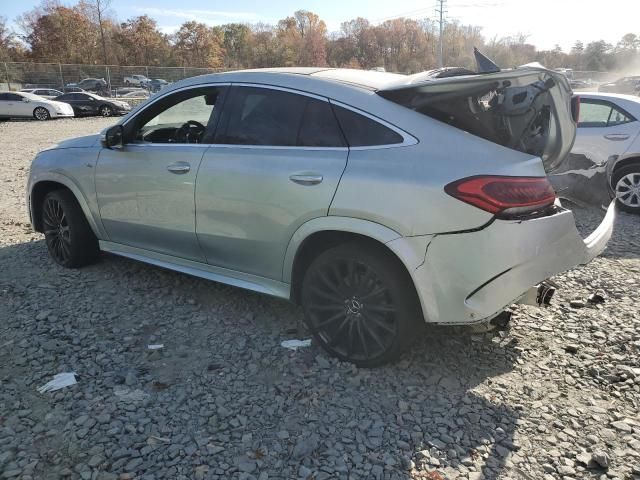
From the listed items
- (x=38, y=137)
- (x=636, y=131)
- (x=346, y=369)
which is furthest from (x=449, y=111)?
(x=38, y=137)

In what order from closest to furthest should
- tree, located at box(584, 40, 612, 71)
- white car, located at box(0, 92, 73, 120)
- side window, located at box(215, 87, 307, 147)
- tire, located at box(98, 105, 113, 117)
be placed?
side window, located at box(215, 87, 307, 147) < white car, located at box(0, 92, 73, 120) < tire, located at box(98, 105, 113, 117) < tree, located at box(584, 40, 612, 71)

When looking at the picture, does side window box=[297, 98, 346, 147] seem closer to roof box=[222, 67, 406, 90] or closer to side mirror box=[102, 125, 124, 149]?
roof box=[222, 67, 406, 90]

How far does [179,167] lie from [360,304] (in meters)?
1.69

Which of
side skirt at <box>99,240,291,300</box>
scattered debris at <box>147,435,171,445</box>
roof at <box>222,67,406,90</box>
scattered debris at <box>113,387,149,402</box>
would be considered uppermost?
roof at <box>222,67,406,90</box>

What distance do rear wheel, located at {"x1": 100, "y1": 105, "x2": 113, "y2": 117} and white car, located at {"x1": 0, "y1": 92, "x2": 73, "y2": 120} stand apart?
9.40 feet

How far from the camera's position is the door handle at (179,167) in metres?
3.85

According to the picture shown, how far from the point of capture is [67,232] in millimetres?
4980

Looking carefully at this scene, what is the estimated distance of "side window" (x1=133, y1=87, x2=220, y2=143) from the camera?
407 cm

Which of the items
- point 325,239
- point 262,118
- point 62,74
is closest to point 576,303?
point 325,239

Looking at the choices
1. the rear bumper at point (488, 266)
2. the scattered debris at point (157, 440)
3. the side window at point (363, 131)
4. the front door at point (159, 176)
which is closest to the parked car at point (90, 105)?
the front door at point (159, 176)

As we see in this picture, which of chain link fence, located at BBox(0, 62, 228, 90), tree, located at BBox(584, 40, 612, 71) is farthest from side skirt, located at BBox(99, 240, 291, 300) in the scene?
tree, located at BBox(584, 40, 612, 71)

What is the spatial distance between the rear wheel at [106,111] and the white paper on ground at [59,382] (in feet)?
92.4

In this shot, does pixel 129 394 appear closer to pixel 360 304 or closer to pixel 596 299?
pixel 360 304

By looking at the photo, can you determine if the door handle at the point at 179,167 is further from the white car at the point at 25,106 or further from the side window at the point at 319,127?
the white car at the point at 25,106
